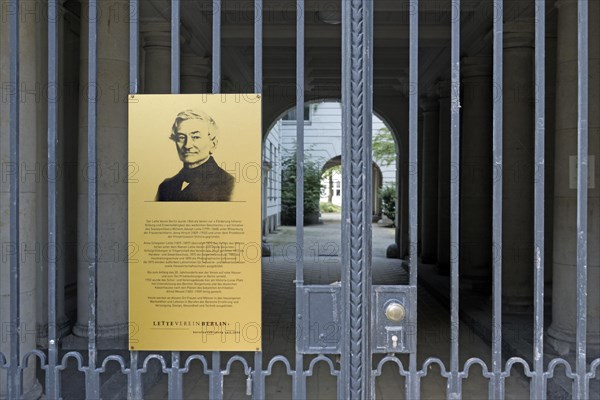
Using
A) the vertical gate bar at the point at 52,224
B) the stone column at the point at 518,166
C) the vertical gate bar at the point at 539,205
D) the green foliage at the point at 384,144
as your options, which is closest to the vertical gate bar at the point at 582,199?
the vertical gate bar at the point at 539,205

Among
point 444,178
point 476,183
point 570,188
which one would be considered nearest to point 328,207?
point 444,178

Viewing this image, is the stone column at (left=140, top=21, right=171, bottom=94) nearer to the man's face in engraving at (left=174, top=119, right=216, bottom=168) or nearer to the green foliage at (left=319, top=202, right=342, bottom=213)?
the man's face in engraving at (left=174, top=119, right=216, bottom=168)

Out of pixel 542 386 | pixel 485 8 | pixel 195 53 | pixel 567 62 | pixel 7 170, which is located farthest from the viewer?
pixel 195 53

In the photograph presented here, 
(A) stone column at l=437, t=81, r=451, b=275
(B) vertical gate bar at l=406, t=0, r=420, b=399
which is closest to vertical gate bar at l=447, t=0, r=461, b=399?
(B) vertical gate bar at l=406, t=0, r=420, b=399

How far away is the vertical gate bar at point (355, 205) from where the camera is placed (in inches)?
115

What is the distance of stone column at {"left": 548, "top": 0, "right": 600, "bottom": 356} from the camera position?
6652 mm

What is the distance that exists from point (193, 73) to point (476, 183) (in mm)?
6194

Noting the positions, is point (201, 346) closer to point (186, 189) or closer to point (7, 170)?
point (186, 189)

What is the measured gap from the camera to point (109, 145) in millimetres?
6879

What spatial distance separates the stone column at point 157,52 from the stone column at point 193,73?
2.31 meters

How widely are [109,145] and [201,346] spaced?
4.50m

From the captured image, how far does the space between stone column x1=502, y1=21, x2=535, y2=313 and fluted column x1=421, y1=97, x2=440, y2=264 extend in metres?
6.44

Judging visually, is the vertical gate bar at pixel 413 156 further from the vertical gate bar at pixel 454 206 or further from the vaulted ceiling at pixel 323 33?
the vaulted ceiling at pixel 323 33

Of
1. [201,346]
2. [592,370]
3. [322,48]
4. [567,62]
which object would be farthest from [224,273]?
[322,48]
